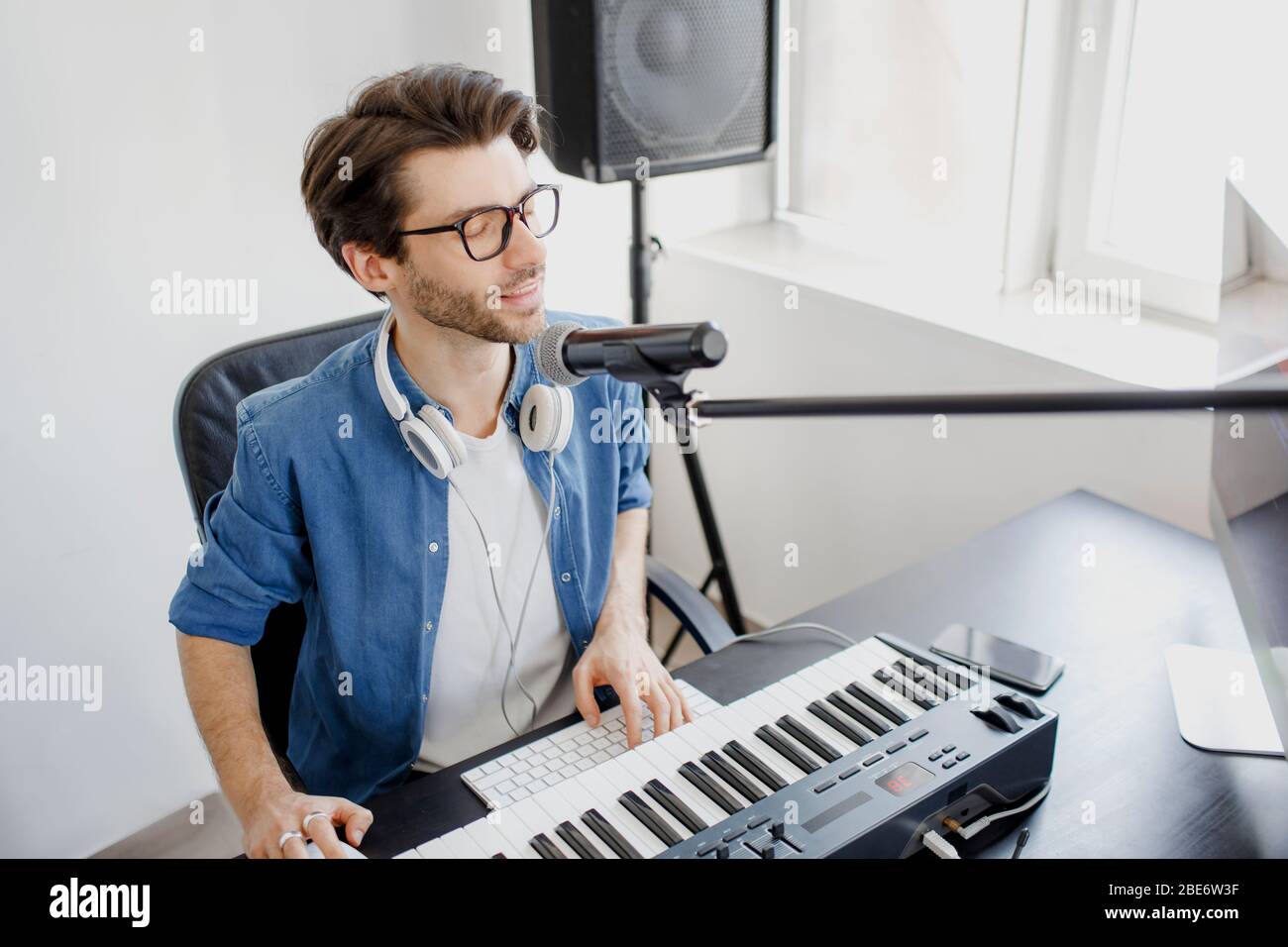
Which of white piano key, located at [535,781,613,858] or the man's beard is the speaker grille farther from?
white piano key, located at [535,781,613,858]

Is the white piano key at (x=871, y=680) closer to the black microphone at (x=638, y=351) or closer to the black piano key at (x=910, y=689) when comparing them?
the black piano key at (x=910, y=689)

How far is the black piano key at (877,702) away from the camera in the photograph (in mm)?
1260

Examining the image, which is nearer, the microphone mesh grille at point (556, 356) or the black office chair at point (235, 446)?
the microphone mesh grille at point (556, 356)

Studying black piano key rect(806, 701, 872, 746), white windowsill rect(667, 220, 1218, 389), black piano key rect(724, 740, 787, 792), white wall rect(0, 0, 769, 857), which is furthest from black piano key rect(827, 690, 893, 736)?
white wall rect(0, 0, 769, 857)

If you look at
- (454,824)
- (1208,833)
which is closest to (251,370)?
(454,824)

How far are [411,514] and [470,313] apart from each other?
0.26 meters

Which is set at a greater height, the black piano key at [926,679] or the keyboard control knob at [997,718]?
the keyboard control knob at [997,718]

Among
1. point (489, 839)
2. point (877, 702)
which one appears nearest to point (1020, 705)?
point (877, 702)

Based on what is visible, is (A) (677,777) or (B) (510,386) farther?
(B) (510,386)

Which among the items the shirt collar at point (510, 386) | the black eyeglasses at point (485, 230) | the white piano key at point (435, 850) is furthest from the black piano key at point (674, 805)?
the black eyeglasses at point (485, 230)

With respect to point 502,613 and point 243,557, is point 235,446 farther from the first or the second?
point 502,613

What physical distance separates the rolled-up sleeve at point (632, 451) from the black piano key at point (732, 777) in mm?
601

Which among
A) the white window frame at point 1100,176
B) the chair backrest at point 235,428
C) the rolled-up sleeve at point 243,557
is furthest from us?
the white window frame at point 1100,176

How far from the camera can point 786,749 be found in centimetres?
124
